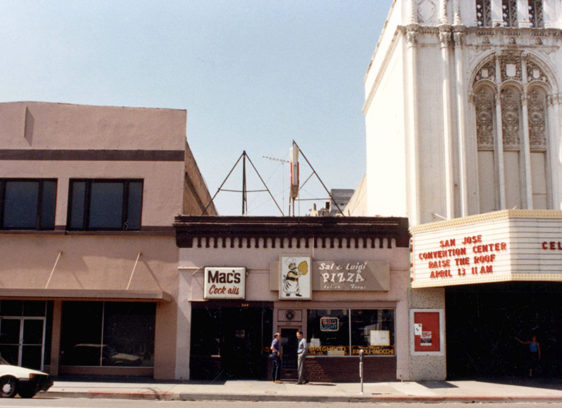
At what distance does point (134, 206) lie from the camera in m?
22.9

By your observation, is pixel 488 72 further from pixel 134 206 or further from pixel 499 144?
pixel 134 206

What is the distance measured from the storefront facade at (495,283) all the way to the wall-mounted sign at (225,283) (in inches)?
237

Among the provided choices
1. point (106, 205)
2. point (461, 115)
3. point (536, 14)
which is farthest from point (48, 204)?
point (536, 14)

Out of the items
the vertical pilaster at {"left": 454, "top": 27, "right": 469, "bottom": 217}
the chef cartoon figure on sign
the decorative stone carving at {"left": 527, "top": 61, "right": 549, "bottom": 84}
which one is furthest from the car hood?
the decorative stone carving at {"left": 527, "top": 61, "right": 549, "bottom": 84}

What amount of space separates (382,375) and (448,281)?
4088 mm

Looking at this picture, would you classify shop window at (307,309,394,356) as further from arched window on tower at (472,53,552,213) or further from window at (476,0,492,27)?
window at (476,0,492,27)

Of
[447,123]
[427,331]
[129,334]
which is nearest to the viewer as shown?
[427,331]

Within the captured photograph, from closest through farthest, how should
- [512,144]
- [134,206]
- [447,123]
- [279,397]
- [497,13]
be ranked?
[279,397] → [134,206] → [447,123] → [512,144] → [497,13]

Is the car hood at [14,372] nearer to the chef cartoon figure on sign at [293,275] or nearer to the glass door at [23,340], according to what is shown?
the glass door at [23,340]

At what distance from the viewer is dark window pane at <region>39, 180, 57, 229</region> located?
22828mm

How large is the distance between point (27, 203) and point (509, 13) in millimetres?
19426

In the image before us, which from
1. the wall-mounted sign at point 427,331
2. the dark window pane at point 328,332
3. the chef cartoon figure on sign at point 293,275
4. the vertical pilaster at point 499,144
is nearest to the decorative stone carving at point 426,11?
the vertical pilaster at point 499,144

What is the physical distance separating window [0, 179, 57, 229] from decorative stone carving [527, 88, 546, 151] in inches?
696

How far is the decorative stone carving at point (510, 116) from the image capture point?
23.8m
